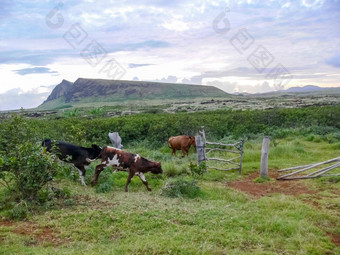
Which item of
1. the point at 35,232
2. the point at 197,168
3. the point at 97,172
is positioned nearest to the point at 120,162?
the point at 97,172

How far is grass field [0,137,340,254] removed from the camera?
203 inches

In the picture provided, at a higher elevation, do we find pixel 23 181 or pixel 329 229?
pixel 23 181

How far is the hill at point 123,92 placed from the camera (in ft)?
426

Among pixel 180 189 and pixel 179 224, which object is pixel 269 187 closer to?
pixel 180 189

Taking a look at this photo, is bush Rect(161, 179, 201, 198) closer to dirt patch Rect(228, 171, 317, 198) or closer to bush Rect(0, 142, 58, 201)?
dirt patch Rect(228, 171, 317, 198)

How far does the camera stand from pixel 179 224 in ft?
20.1

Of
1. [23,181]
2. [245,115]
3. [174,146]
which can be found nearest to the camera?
[23,181]

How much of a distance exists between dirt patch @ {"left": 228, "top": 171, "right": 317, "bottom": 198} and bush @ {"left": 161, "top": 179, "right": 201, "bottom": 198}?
5.75 feet

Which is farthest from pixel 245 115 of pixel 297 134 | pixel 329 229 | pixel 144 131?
pixel 329 229

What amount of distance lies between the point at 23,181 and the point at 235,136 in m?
14.9

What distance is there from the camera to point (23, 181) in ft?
23.1

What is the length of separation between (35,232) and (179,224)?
2584mm

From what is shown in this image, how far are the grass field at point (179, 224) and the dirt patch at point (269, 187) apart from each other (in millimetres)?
139

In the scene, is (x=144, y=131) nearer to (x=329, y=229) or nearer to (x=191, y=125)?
(x=191, y=125)
